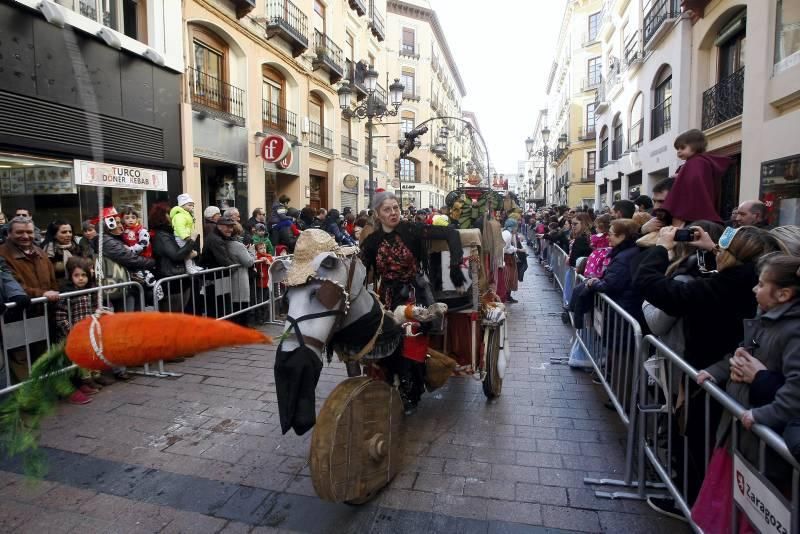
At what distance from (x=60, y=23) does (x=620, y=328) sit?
363 inches

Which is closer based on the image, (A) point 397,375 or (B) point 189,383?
(A) point 397,375

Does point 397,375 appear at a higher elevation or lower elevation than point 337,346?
lower

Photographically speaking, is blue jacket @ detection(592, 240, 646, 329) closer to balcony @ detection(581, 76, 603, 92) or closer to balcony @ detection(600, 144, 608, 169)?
balcony @ detection(600, 144, 608, 169)

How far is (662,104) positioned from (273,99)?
40.2 feet

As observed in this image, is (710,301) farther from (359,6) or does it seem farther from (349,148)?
(359,6)

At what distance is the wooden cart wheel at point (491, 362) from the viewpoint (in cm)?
460

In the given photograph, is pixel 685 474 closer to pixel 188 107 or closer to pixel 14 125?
pixel 14 125

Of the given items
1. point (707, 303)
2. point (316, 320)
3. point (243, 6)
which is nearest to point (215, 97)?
point (243, 6)

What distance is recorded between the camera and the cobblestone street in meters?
2.90

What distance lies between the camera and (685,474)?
8.62ft

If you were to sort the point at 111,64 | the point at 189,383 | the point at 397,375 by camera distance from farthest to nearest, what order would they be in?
the point at 111,64 < the point at 189,383 < the point at 397,375

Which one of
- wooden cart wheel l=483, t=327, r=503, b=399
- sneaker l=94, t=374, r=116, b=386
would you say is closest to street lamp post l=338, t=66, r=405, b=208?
sneaker l=94, t=374, r=116, b=386

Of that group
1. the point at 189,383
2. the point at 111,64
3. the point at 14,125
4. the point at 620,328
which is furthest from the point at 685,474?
the point at 111,64

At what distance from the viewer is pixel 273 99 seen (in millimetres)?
16297
